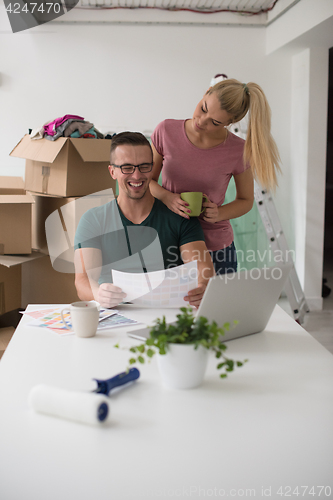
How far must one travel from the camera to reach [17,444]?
0.71 meters

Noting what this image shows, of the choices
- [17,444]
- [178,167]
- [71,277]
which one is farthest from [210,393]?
[71,277]

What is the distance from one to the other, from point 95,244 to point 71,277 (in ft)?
3.33

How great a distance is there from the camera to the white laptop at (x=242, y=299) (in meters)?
1.02

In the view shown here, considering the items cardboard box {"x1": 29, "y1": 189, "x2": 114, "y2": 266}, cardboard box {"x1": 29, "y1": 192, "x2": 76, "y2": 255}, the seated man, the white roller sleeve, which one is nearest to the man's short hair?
the seated man

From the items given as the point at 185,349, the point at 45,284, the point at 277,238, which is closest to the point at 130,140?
the point at 185,349

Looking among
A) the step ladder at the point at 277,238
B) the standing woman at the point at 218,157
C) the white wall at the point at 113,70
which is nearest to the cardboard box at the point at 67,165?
the standing woman at the point at 218,157

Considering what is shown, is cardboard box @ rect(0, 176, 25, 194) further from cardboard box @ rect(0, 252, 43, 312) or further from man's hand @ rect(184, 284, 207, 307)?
man's hand @ rect(184, 284, 207, 307)

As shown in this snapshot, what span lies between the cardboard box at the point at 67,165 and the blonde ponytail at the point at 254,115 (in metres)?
0.85

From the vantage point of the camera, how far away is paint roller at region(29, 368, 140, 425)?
2.44 feet

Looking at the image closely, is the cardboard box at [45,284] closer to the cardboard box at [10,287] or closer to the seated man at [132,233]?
the cardboard box at [10,287]

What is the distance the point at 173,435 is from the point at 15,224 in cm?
198

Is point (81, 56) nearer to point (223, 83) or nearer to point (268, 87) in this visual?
point (268, 87)

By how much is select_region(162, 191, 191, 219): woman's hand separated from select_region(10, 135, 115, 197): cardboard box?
2.32ft

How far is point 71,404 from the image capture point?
0.76 m
